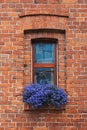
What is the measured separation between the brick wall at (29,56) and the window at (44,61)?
0.16 m

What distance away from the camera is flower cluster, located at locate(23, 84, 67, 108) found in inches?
400

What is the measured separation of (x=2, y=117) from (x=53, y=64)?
5.24 feet

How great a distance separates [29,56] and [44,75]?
529 millimetres

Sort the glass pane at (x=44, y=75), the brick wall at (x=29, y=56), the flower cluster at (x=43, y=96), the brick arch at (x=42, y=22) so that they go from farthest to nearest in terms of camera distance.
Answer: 1. the glass pane at (x=44, y=75)
2. the brick arch at (x=42, y=22)
3. the brick wall at (x=29, y=56)
4. the flower cluster at (x=43, y=96)

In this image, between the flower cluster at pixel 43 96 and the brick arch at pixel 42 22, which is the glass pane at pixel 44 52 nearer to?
the brick arch at pixel 42 22

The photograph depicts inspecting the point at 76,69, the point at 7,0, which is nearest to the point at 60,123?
the point at 76,69

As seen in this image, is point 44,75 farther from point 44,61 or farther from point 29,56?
point 29,56

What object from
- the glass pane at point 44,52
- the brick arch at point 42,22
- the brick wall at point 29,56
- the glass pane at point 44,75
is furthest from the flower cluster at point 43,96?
the brick arch at point 42,22

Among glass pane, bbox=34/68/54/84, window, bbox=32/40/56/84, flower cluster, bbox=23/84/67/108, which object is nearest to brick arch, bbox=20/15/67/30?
window, bbox=32/40/56/84

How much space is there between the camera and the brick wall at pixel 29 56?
33.8 feet

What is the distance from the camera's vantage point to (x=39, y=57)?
10695mm

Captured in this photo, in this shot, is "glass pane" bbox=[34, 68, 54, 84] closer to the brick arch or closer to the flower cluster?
the flower cluster

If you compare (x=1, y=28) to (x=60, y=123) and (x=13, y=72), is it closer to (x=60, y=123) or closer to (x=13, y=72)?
(x=13, y=72)

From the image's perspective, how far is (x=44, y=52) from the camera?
1070 cm
